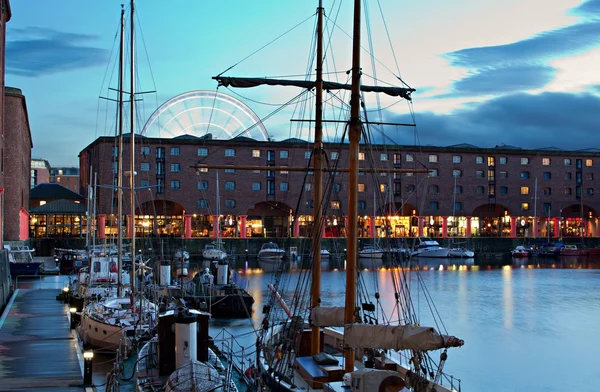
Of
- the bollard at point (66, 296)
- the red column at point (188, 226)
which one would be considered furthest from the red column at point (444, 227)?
the bollard at point (66, 296)

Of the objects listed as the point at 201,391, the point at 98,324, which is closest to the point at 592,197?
the point at 98,324

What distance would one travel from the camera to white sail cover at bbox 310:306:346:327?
65.7 feet

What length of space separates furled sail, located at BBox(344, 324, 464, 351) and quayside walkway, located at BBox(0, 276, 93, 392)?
11.6 m

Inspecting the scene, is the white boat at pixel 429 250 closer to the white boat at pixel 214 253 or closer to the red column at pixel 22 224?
the white boat at pixel 214 253

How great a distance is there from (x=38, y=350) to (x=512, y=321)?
35.8 meters

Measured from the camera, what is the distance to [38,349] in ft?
97.8

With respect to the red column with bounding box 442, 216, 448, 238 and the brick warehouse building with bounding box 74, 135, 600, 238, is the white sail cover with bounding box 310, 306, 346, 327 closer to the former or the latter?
the brick warehouse building with bounding box 74, 135, 600, 238

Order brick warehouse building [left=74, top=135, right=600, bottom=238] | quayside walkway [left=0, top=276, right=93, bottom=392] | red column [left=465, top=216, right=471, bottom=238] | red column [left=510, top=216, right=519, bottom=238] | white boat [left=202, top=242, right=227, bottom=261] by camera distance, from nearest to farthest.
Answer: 1. quayside walkway [left=0, top=276, right=93, bottom=392]
2. white boat [left=202, top=242, right=227, bottom=261]
3. brick warehouse building [left=74, top=135, right=600, bottom=238]
4. red column [left=465, top=216, right=471, bottom=238]
5. red column [left=510, top=216, right=519, bottom=238]

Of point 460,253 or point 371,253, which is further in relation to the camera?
point 460,253

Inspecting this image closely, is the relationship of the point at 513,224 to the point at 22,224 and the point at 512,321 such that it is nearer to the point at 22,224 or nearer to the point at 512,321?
the point at 512,321

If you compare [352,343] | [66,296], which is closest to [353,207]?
[352,343]

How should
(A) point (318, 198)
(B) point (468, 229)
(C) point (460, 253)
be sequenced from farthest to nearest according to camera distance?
(B) point (468, 229)
(C) point (460, 253)
(A) point (318, 198)

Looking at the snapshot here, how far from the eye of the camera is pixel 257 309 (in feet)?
178

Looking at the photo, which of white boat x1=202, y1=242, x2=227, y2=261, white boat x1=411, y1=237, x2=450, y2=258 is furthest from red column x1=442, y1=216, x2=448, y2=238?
white boat x1=202, y1=242, x2=227, y2=261
